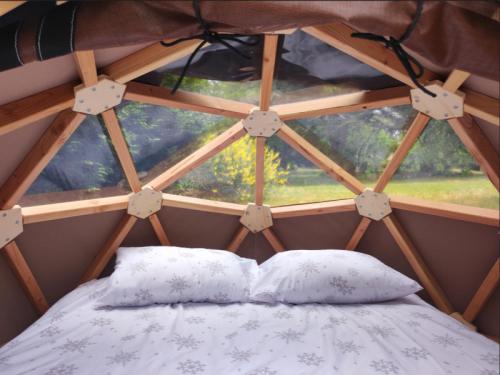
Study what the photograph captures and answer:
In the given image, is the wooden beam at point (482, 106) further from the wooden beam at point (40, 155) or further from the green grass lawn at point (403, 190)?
the wooden beam at point (40, 155)

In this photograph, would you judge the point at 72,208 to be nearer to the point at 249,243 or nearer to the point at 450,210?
the point at 249,243

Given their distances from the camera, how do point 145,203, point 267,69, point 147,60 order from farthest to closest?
point 145,203 < point 267,69 < point 147,60

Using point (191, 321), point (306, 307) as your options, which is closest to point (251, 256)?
point (306, 307)

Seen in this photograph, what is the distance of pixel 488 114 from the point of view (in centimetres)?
260

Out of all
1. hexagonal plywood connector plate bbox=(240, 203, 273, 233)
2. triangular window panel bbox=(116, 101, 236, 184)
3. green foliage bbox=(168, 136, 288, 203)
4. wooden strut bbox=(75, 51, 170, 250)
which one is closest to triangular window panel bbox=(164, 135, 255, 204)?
green foliage bbox=(168, 136, 288, 203)

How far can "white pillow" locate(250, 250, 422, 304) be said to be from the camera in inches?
132

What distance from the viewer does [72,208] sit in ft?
11.3

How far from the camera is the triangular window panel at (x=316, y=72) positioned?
2.81 meters

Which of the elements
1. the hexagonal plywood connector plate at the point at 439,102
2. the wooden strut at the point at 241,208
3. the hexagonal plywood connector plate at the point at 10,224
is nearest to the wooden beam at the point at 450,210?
the wooden strut at the point at 241,208

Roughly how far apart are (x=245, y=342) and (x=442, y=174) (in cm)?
196

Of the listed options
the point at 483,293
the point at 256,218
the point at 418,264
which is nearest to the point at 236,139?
the point at 256,218

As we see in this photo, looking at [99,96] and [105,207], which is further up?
[99,96]

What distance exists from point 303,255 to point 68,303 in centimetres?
173

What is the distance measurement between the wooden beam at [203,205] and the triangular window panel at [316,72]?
1124 mm
